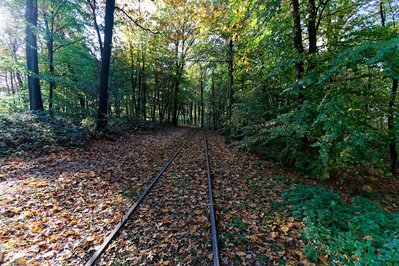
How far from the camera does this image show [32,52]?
10016mm

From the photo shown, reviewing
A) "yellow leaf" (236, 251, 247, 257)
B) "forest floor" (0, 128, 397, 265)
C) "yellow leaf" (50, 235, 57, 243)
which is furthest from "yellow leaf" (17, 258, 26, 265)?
"yellow leaf" (236, 251, 247, 257)

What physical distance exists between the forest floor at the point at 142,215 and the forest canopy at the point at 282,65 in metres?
1.59

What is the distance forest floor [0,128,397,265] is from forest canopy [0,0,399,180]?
5.23 ft

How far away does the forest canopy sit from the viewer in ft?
13.6

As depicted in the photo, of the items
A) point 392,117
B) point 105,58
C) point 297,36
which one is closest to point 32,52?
point 105,58

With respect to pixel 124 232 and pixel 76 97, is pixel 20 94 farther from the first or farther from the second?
pixel 124 232

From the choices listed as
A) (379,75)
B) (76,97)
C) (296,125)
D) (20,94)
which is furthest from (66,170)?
(76,97)

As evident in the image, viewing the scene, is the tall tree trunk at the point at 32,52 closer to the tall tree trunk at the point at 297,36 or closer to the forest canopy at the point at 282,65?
the forest canopy at the point at 282,65

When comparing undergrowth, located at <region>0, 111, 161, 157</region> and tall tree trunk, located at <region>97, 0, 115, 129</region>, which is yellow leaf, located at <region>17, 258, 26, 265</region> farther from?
tall tree trunk, located at <region>97, 0, 115, 129</region>

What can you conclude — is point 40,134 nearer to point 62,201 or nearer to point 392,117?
point 62,201

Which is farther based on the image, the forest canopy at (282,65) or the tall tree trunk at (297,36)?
the tall tree trunk at (297,36)

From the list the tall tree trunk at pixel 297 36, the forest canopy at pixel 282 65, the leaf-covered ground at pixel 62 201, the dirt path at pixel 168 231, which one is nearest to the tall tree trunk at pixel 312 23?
the forest canopy at pixel 282 65

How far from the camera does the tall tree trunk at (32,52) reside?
945 centimetres

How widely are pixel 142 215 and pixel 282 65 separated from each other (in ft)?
18.1
